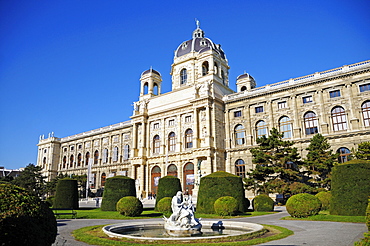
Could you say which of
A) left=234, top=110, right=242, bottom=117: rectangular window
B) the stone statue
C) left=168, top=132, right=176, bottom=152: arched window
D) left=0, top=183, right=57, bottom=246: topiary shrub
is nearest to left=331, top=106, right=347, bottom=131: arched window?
left=234, top=110, right=242, bottom=117: rectangular window

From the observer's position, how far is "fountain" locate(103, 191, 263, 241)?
12296 millimetres

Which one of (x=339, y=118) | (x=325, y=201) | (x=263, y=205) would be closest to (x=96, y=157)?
(x=263, y=205)

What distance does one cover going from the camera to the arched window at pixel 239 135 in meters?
42.0

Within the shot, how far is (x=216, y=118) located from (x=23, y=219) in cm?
3752

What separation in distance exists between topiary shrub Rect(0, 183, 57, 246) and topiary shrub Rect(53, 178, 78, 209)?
24.4m

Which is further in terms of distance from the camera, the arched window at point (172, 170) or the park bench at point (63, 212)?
the arched window at point (172, 170)

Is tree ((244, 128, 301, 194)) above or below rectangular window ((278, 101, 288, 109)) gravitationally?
below

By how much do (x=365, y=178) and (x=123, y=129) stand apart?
46.3 meters

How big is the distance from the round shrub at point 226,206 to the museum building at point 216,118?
40.5 feet

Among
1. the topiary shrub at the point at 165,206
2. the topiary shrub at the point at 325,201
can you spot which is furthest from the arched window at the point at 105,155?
the topiary shrub at the point at 325,201

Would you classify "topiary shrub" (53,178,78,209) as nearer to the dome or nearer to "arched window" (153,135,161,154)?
"arched window" (153,135,161,154)

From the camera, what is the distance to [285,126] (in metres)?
38.7

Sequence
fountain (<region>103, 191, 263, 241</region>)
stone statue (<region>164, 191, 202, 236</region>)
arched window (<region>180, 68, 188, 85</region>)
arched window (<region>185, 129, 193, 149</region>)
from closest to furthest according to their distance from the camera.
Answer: fountain (<region>103, 191, 263, 241</region>) → stone statue (<region>164, 191, 202, 236</region>) → arched window (<region>185, 129, 193, 149</region>) → arched window (<region>180, 68, 188, 85</region>)

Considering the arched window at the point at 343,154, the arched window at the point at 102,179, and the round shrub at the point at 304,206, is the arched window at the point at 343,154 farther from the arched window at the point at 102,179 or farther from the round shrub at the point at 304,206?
the arched window at the point at 102,179
